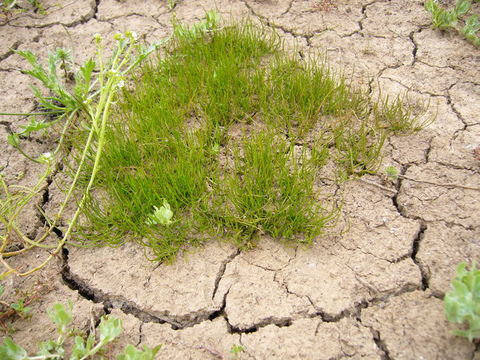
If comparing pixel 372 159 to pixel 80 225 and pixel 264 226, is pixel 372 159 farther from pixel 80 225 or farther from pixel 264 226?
pixel 80 225

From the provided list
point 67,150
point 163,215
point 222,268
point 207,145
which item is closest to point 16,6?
point 67,150

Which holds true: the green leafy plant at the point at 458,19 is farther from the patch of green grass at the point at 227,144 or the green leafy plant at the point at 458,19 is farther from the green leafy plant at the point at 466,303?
the green leafy plant at the point at 466,303

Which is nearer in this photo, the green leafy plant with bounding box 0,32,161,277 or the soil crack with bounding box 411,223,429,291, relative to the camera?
the soil crack with bounding box 411,223,429,291

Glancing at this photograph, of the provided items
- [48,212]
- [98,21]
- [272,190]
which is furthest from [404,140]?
[98,21]

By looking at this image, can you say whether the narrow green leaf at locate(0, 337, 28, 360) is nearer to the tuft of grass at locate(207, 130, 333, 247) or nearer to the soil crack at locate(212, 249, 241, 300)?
the soil crack at locate(212, 249, 241, 300)

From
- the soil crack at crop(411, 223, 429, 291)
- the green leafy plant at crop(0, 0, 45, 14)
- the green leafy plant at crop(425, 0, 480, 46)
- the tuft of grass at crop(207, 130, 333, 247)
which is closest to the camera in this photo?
the soil crack at crop(411, 223, 429, 291)

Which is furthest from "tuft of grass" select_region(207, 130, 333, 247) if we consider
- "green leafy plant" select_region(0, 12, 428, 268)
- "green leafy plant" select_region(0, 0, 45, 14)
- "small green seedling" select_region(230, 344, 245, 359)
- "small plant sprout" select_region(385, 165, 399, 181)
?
"green leafy plant" select_region(0, 0, 45, 14)
